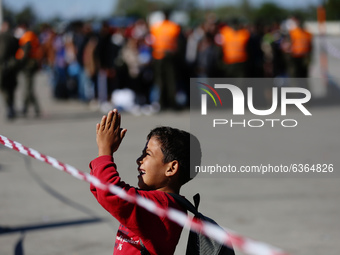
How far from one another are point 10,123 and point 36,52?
1.50 meters

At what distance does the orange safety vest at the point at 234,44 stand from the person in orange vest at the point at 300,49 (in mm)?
1174

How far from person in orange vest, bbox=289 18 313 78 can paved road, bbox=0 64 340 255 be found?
5047 mm

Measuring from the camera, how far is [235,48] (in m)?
14.0

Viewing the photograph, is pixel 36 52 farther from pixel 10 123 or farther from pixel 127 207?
pixel 127 207

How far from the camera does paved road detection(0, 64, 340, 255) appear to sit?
527 centimetres

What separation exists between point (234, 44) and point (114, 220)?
8704mm

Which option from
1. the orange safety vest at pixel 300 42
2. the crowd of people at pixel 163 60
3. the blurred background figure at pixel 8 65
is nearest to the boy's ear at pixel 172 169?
the blurred background figure at pixel 8 65

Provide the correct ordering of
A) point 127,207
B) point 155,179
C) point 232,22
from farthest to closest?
1. point 232,22
2. point 155,179
3. point 127,207

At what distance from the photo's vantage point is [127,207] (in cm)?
259

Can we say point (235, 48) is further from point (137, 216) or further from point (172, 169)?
point (137, 216)

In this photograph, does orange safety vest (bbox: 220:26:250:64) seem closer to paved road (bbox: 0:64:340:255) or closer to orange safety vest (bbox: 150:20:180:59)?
orange safety vest (bbox: 150:20:180:59)

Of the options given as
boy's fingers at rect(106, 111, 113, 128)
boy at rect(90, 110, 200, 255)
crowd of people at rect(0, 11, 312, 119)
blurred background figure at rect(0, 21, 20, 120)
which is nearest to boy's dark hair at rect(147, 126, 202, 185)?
boy at rect(90, 110, 200, 255)

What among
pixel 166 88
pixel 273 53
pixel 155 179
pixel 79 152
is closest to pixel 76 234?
pixel 155 179

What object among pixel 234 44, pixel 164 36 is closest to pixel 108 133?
pixel 164 36
